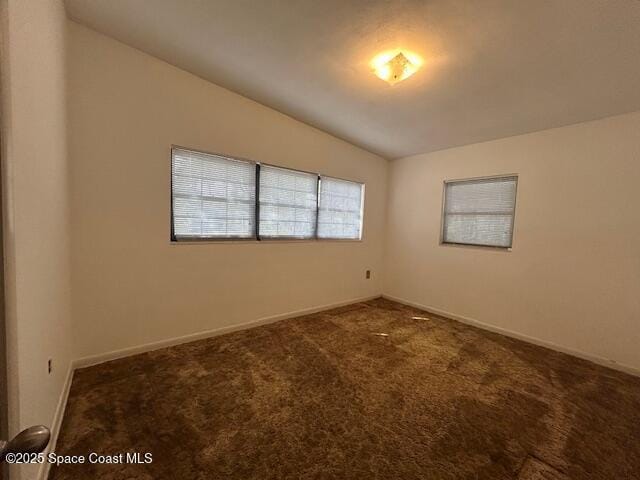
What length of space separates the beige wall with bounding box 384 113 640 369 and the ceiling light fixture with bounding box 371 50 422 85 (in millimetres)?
1920

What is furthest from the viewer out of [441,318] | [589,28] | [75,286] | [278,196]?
[441,318]

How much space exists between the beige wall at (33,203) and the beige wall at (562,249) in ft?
13.2

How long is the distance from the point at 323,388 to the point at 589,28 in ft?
10.0

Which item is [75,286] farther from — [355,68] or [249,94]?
[355,68]

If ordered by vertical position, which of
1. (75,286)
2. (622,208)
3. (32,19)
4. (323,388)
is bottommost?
(323,388)

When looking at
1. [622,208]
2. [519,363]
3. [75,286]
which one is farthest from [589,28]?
[75,286]

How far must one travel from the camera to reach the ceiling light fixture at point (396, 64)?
6.57 feet

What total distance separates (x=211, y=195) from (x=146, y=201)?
60 cm

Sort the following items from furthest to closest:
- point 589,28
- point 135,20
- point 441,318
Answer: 1. point 441,318
2. point 135,20
3. point 589,28

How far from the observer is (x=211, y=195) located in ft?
9.08

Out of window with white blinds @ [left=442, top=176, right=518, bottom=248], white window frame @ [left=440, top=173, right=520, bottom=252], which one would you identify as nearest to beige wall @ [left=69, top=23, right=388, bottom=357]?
white window frame @ [left=440, top=173, right=520, bottom=252]

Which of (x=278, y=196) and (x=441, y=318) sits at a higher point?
(x=278, y=196)

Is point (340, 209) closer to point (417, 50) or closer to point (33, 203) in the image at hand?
point (417, 50)

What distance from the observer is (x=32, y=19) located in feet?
3.75
